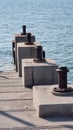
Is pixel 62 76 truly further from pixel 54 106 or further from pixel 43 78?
pixel 43 78

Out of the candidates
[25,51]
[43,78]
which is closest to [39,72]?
[43,78]

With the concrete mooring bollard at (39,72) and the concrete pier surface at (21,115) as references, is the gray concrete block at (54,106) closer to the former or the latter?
the concrete pier surface at (21,115)

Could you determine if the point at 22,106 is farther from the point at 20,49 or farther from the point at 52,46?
the point at 52,46

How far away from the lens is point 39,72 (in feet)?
33.4

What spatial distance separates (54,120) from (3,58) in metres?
22.5

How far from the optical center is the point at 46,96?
781 cm

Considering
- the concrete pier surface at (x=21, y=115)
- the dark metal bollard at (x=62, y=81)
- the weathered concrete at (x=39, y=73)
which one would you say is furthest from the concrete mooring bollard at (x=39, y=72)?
the dark metal bollard at (x=62, y=81)

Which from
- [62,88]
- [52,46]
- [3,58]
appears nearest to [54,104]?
[62,88]

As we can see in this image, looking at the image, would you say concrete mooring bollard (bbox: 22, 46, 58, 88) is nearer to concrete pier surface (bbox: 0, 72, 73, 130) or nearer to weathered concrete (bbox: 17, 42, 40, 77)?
concrete pier surface (bbox: 0, 72, 73, 130)

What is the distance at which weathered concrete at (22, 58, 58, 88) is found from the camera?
10.1 metres

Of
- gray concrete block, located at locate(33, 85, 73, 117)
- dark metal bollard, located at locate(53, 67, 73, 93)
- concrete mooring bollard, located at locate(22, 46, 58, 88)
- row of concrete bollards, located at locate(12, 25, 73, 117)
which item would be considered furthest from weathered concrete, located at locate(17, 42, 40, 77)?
gray concrete block, located at locate(33, 85, 73, 117)

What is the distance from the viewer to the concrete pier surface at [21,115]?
7.20m

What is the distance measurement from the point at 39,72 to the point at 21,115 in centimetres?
245

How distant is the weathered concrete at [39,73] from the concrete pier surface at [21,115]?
25 cm
